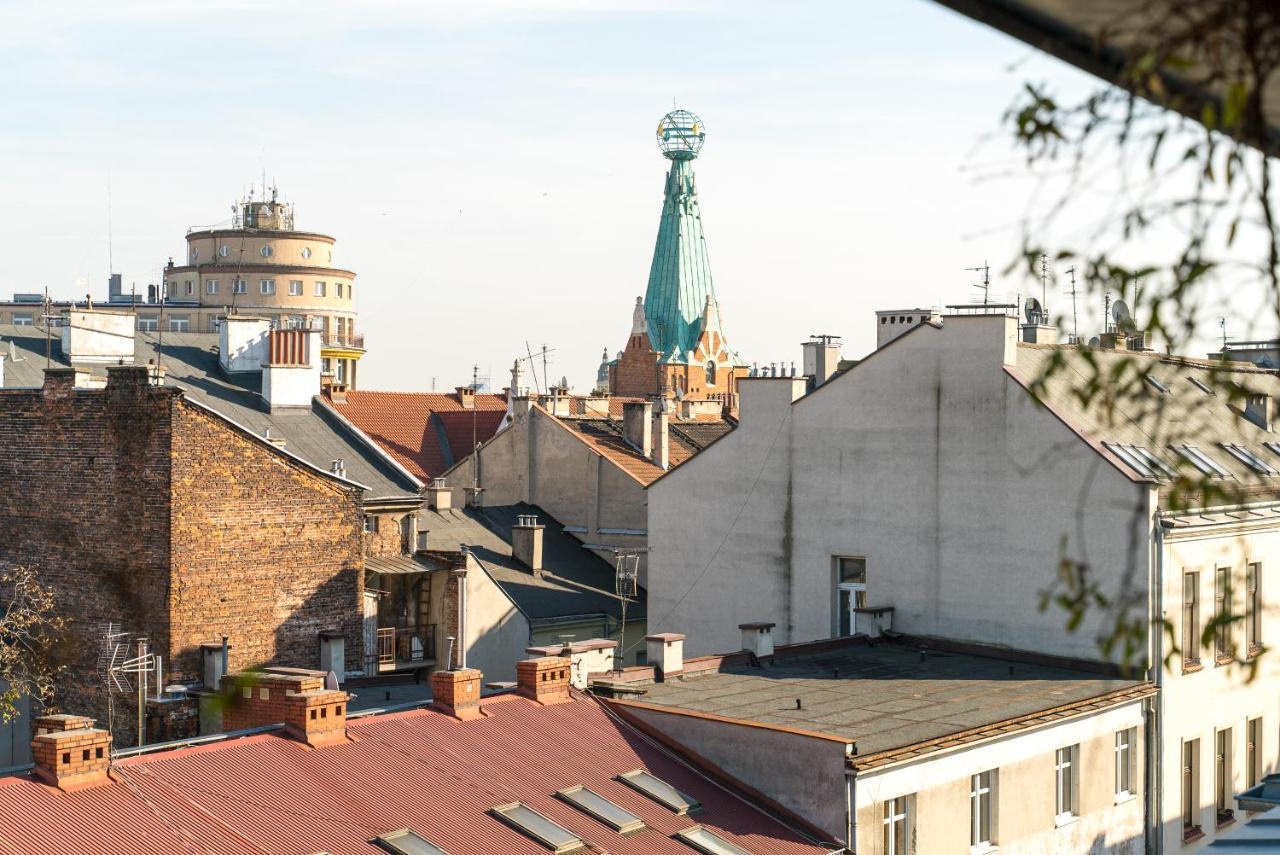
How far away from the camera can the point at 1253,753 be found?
3083cm

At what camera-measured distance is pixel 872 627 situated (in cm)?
2945

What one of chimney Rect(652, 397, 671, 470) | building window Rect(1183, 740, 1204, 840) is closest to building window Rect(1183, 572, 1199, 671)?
building window Rect(1183, 740, 1204, 840)

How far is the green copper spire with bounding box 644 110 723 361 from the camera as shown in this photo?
4705 inches

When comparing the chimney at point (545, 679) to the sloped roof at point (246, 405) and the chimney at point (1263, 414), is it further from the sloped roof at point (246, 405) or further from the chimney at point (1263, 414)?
the chimney at point (1263, 414)

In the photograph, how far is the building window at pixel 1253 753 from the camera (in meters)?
30.6

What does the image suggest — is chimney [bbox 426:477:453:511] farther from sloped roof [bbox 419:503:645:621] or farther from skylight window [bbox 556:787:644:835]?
skylight window [bbox 556:787:644:835]

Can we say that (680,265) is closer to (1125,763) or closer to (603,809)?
(1125,763)

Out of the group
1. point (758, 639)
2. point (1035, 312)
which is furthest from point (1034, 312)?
point (758, 639)

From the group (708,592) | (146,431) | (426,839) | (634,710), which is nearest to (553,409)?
(708,592)

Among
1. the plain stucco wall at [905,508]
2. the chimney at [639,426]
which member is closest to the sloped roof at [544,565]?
the chimney at [639,426]

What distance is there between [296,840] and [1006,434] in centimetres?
1582

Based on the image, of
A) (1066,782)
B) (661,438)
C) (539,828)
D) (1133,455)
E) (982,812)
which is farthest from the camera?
(661,438)

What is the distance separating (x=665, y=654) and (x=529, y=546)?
667 inches

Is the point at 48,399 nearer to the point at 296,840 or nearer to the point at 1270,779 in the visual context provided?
the point at 296,840
